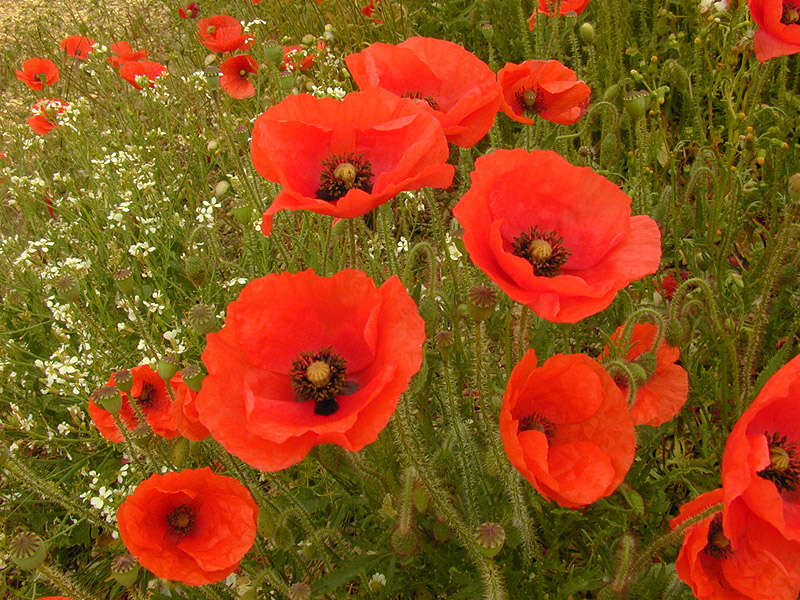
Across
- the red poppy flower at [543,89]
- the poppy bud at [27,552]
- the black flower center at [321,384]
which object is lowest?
the poppy bud at [27,552]

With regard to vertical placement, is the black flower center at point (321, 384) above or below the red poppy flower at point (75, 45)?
above

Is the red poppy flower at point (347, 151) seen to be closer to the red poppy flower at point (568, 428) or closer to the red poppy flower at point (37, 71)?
the red poppy flower at point (568, 428)

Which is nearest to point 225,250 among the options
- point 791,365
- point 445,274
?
point 445,274

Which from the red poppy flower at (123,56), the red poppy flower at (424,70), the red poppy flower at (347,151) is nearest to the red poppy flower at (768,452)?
the red poppy flower at (347,151)

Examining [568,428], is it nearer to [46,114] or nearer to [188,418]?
[188,418]

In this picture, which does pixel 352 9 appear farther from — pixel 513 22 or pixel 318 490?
pixel 318 490

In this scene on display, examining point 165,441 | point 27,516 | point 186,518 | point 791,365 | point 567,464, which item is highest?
point 791,365
